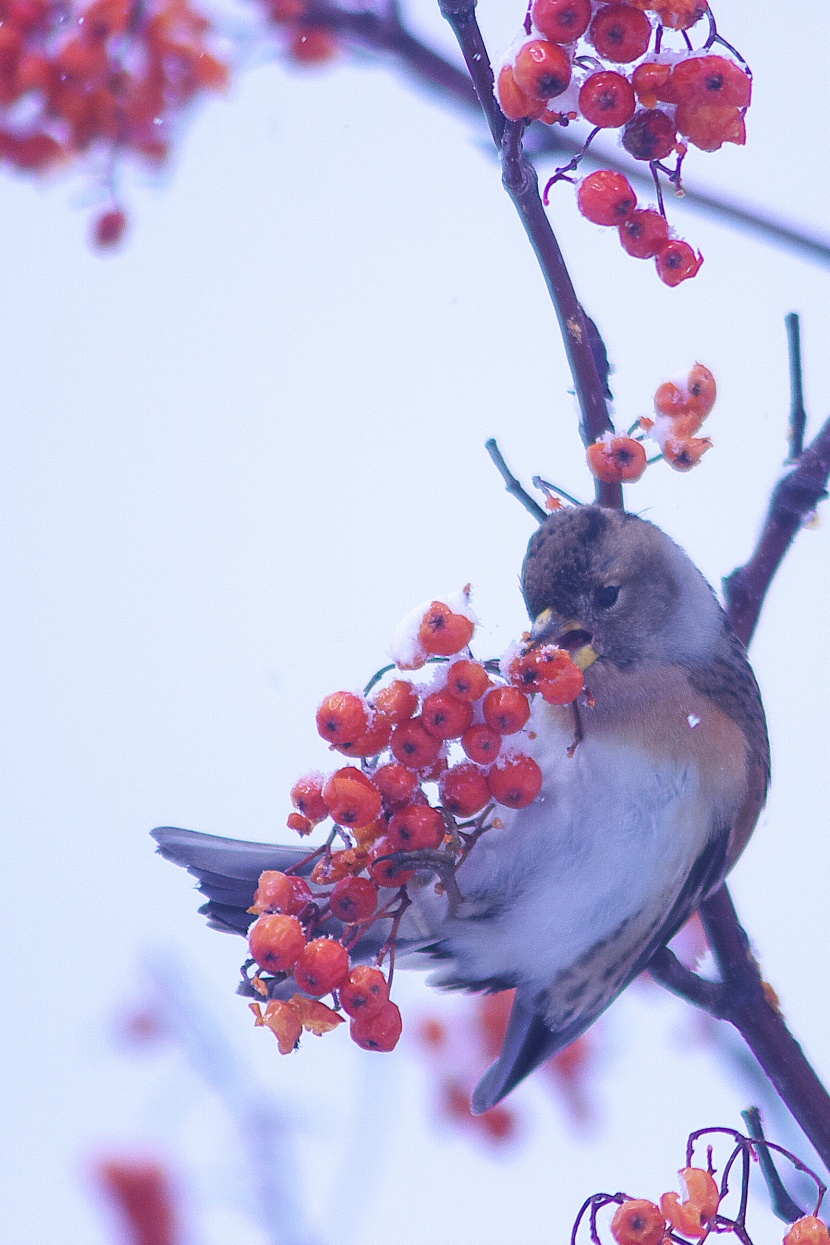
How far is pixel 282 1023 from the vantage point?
765mm

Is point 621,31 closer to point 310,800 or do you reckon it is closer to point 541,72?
point 541,72

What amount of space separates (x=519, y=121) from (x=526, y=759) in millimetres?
436

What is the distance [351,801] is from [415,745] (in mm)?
59

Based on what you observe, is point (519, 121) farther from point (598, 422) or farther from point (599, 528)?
point (599, 528)

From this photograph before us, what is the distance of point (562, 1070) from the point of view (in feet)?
5.87

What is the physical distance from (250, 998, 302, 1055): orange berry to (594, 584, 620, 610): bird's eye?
49cm

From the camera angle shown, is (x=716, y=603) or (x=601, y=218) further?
(x=716, y=603)

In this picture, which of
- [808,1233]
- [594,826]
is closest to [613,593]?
[594,826]

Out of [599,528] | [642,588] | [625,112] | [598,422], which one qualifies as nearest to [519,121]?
[625,112]

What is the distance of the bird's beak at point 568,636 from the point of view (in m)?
1.03

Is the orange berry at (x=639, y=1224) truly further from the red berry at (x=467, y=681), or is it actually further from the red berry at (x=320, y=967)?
the red berry at (x=467, y=681)

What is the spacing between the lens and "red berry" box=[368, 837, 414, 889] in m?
0.77

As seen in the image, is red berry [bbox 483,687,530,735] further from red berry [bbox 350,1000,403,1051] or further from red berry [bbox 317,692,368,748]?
red berry [bbox 350,1000,403,1051]

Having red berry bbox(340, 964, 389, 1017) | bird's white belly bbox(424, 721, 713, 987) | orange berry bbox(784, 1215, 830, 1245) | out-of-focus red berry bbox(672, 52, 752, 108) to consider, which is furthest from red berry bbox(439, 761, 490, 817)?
out-of-focus red berry bbox(672, 52, 752, 108)
